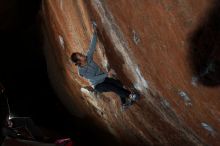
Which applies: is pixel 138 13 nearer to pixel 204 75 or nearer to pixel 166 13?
pixel 166 13

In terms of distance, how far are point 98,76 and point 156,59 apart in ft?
2.82

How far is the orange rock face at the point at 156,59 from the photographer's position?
63.3 inches

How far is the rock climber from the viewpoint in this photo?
2.49 metres

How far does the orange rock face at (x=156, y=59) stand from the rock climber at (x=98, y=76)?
66 millimetres

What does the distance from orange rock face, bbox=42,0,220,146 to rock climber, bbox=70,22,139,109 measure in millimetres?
66

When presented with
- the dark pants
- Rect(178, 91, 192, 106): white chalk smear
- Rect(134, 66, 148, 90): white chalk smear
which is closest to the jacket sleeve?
the dark pants

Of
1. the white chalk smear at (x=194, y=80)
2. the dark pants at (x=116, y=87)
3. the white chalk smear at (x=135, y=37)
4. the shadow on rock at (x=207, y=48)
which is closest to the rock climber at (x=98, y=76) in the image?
the dark pants at (x=116, y=87)

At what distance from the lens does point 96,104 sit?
3.20 metres

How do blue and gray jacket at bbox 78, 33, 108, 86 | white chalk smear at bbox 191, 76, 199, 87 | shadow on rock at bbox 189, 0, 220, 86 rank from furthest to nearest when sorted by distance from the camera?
blue and gray jacket at bbox 78, 33, 108, 86, white chalk smear at bbox 191, 76, 199, 87, shadow on rock at bbox 189, 0, 220, 86

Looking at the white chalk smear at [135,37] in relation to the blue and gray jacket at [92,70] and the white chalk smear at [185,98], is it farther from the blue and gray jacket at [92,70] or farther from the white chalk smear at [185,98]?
the blue and gray jacket at [92,70]

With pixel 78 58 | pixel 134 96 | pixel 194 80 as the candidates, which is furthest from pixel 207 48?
pixel 78 58

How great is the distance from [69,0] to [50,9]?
1.98ft

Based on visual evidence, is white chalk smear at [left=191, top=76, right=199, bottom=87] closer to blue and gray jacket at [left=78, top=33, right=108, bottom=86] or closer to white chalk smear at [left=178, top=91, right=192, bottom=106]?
white chalk smear at [left=178, top=91, right=192, bottom=106]

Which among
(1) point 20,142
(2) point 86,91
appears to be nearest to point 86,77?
(2) point 86,91
